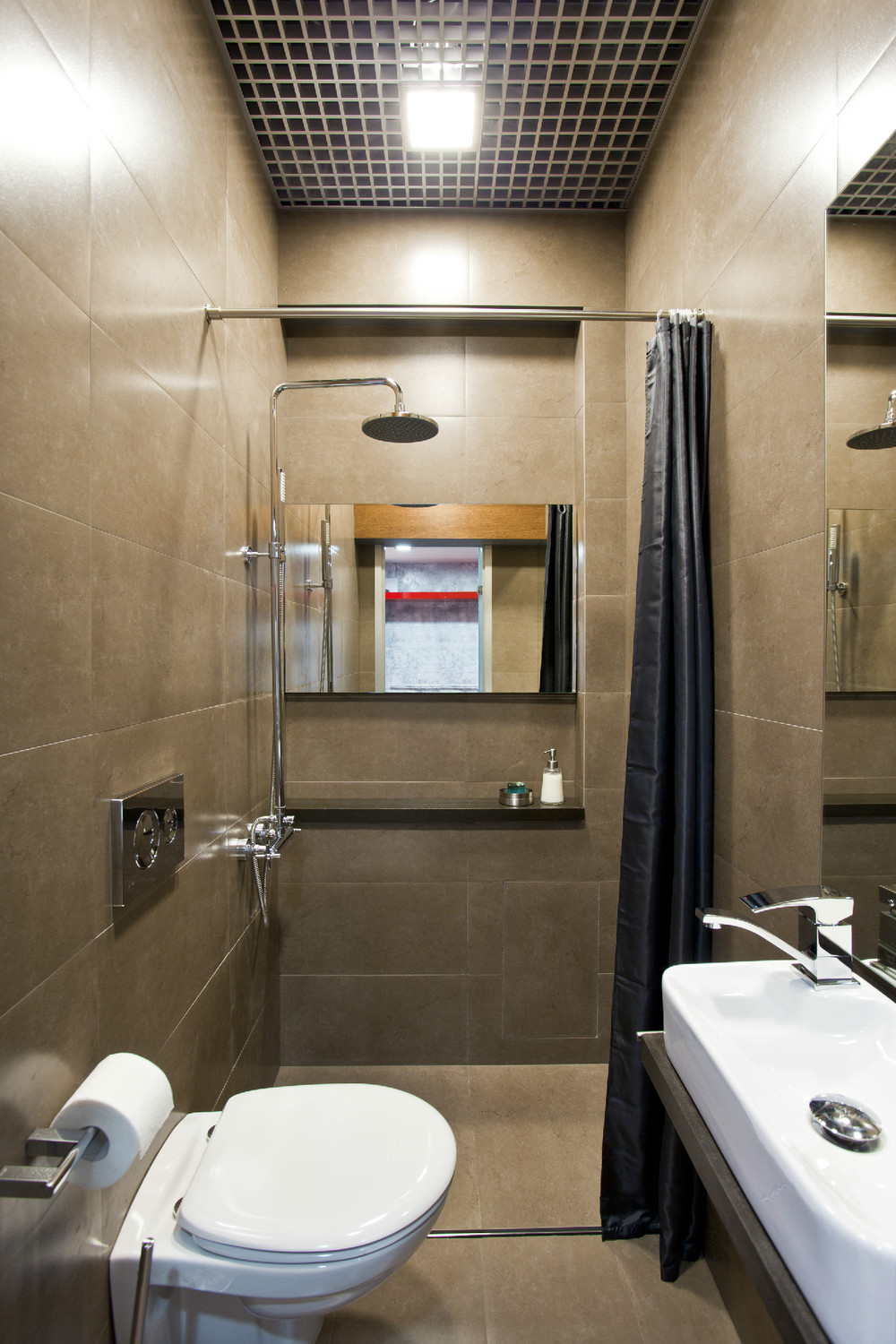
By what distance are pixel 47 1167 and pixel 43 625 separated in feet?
2.17

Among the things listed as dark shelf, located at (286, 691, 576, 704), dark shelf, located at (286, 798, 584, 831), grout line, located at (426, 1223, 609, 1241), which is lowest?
grout line, located at (426, 1223, 609, 1241)

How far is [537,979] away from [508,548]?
146cm

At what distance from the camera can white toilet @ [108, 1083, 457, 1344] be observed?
38.9 inches

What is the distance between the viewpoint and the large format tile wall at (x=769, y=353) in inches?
43.6

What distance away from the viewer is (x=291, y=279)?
7.35 ft

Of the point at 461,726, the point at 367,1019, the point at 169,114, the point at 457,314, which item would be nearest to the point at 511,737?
the point at 461,726

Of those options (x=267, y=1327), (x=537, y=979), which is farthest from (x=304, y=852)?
(x=267, y=1327)

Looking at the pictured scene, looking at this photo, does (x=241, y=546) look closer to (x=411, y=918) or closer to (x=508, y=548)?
(x=508, y=548)

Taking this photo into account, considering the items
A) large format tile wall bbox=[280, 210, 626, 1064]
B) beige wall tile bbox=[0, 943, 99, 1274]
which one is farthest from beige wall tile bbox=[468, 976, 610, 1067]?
beige wall tile bbox=[0, 943, 99, 1274]

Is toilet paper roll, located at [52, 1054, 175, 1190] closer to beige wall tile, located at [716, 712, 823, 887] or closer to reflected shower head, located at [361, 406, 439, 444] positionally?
beige wall tile, located at [716, 712, 823, 887]

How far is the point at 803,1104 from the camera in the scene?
2.71 ft

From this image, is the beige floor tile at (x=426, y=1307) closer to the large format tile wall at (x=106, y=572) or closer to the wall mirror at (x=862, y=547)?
the large format tile wall at (x=106, y=572)

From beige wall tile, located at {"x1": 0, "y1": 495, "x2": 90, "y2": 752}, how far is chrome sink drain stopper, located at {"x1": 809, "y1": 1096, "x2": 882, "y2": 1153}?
3.51ft

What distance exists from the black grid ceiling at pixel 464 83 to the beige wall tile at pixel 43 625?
1.47m
